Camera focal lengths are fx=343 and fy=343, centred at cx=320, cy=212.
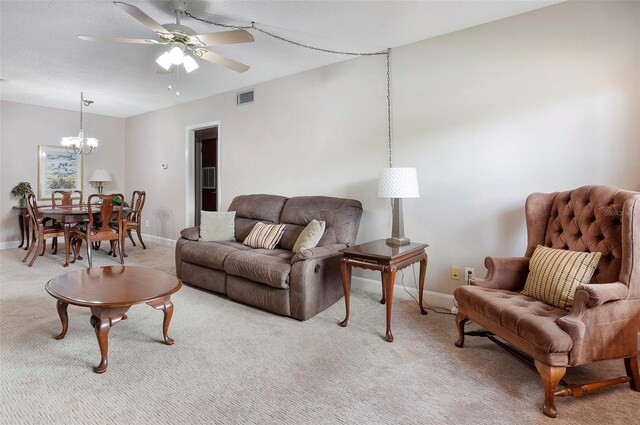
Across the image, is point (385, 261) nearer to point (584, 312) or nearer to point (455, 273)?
point (455, 273)

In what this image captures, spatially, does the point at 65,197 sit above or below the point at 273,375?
above

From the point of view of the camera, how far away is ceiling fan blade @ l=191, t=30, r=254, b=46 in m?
2.35

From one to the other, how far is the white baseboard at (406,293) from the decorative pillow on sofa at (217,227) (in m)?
1.53

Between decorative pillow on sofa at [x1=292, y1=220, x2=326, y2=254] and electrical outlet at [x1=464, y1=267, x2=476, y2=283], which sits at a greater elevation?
decorative pillow on sofa at [x1=292, y1=220, x2=326, y2=254]

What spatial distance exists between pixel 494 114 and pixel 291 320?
2453mm

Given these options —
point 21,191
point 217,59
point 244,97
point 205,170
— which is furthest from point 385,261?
point 21,191

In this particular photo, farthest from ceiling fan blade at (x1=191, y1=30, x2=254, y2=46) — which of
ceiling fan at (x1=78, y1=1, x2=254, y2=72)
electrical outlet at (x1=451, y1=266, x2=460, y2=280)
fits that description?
electrical outlet at (x1=451, y1=266, x2=460, y2=280)

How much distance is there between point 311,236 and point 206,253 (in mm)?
1125

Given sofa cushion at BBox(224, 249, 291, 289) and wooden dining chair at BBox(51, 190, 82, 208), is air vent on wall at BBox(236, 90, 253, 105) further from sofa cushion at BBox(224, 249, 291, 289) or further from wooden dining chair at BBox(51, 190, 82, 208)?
wooden dining chair at BBox(51, 190, 82, 208)

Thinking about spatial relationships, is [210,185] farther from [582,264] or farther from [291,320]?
[582,264]

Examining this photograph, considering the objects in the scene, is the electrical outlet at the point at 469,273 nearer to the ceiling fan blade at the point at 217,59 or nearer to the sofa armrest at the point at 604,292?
the sofa armrest at the point at 604,292

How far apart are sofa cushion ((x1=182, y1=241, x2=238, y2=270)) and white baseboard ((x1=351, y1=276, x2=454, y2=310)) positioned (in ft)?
4.56

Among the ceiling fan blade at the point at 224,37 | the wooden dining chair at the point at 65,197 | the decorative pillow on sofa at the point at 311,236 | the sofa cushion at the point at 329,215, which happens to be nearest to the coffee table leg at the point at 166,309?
the decorative pillow on sofa at the point at 311,236

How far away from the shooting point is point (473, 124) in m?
3.03
